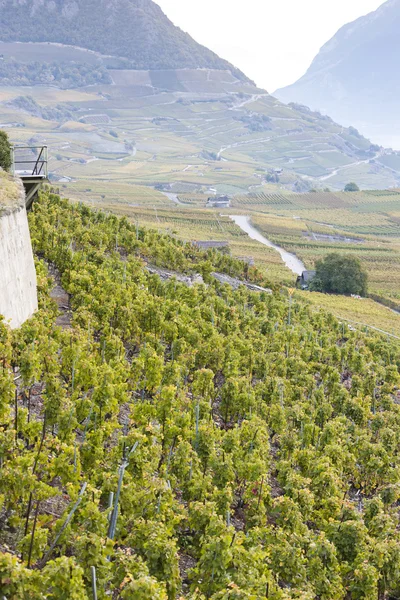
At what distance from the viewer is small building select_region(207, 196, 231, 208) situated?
458 feet

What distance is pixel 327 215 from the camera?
141625 millimetres

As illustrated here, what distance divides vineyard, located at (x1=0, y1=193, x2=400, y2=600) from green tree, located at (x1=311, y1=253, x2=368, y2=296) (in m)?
38.4

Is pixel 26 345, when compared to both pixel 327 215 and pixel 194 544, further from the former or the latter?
pixel 327 215

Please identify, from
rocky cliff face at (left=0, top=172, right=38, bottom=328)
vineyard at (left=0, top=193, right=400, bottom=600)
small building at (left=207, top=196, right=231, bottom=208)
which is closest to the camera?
vineyard at (left=0, top=193, right=400, bottom=600)

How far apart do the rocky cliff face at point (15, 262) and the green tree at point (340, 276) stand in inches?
1889

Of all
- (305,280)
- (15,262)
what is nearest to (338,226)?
(305,280)

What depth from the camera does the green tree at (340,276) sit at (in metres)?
63.2

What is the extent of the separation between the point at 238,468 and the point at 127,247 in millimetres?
22622

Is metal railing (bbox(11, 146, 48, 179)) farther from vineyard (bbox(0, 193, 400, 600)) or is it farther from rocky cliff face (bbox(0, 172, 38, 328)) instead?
rocky cliff face (bbox(0, 172, 38, 328))

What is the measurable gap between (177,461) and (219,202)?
132 m

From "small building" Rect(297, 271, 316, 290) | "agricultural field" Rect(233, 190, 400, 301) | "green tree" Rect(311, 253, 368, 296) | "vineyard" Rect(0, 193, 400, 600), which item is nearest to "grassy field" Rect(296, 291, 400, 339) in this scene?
"green tree" Rect(311, 253, 368, 296)

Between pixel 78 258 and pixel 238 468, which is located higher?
pixel 78 258

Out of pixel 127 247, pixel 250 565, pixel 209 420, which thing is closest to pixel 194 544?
pixel 250 565

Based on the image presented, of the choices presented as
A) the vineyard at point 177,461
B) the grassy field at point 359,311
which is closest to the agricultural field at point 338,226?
the grassy field at point 359,311
